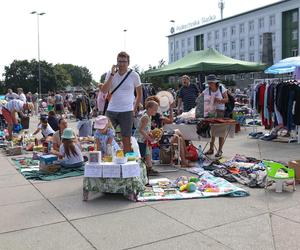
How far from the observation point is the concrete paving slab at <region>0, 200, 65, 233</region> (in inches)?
166

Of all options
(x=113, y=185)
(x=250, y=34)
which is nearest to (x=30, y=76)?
(x=250, y=34)

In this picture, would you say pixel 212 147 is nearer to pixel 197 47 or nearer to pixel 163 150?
pixel 163 150

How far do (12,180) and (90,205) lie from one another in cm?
220

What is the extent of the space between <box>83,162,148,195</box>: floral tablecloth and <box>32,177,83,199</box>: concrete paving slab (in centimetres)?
51

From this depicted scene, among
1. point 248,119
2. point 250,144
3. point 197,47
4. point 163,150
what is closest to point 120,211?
point 163,150

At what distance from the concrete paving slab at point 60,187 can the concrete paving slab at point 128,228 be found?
49.2 inches

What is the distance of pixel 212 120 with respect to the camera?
23.9 feet

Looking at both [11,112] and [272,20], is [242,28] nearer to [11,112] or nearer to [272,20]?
[272,20]

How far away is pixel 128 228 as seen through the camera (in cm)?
401

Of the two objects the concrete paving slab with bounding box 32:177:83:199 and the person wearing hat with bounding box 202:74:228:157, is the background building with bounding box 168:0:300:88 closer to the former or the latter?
the person wearing hat with bounding box 202:74:228:157

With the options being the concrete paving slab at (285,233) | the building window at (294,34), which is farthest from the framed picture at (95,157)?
the building window at (294,34)

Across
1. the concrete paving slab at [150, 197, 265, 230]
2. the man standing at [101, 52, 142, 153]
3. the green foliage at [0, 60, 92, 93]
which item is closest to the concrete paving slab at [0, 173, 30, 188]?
the man standing at [101, 52, 142, 153]

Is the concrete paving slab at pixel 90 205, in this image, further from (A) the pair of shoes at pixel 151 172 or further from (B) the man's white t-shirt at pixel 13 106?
(B) the man's white t-shirt at pixel 13 106

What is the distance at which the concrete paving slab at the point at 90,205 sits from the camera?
454 centimetres
